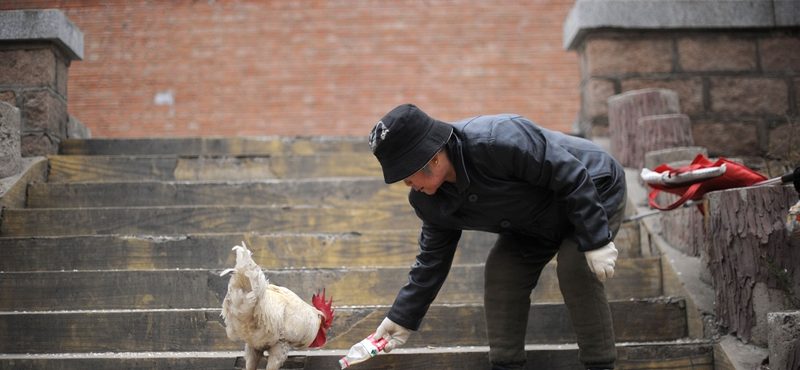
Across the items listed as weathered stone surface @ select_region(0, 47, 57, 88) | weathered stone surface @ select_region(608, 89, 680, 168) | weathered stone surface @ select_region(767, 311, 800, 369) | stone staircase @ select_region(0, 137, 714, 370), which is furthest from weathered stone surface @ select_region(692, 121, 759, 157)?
weathered stone surface @ select_region(0, 47, 57, 88)

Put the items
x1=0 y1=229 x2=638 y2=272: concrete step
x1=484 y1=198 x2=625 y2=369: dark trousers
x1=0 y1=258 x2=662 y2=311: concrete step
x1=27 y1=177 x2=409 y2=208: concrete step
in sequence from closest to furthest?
x1=484 y1=198 x2=625 y2=369: dark trousers → x1=0 y1=258 x2=662 y2=311: concrete step → x1=0 y1=229 x2=638 y2=272: concrete step → x1=27 y1=177 x2=409 y2=208: concrete step

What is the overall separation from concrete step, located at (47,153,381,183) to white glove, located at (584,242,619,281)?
2.54 meters

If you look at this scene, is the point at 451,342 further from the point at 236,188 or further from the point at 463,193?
the point at 236,188

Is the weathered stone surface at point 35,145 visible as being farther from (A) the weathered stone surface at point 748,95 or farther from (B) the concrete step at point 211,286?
(A) the weathered stone surface at point 748,95

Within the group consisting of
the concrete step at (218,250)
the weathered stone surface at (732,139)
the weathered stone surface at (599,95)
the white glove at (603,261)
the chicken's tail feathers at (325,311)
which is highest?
the weathered stone surface at (599,95)

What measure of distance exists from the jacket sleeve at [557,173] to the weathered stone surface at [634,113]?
6.74ft

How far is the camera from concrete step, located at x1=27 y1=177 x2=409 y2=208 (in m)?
4.06

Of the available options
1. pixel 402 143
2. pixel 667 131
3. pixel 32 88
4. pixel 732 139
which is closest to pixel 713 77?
pixel 732 139

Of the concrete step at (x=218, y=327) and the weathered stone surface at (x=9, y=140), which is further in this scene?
the weathered stone surface at (x=9, y=140)

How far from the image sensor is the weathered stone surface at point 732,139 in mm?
4840

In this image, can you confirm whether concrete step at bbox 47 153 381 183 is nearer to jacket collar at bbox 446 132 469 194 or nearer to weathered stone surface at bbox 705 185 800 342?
jacket collar at bbox 446 132 469 194

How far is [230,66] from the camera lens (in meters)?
8.98

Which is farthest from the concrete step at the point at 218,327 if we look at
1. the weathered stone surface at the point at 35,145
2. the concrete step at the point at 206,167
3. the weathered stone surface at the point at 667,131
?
the weathered stone surface at the point at 35,145

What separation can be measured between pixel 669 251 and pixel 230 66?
6.97m
